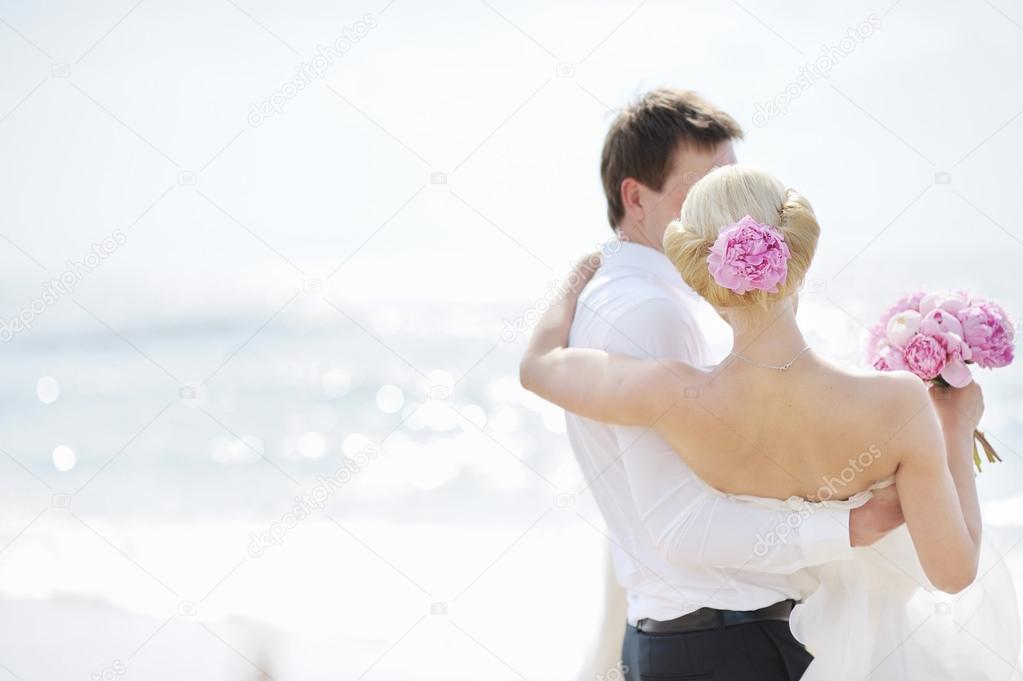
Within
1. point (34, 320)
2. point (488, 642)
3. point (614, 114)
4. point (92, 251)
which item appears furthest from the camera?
point (92, 251)

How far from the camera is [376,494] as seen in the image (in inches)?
371

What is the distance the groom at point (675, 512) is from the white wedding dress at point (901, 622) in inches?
3.2

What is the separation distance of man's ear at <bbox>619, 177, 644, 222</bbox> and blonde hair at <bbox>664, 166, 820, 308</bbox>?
534 millimetres

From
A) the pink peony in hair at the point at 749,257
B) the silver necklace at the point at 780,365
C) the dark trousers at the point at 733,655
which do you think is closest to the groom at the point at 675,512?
the dark trousers at the point at 733,655

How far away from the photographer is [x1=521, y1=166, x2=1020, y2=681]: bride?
204cm

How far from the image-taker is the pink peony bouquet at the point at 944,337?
2309 millimetres

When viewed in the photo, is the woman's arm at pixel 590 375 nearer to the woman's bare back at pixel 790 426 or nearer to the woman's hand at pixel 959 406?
the woman's bare back at pixel 790 426

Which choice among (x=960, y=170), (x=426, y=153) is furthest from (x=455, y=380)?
(x=960, y=170)

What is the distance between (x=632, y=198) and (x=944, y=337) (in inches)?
32.2

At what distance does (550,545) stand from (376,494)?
240cm

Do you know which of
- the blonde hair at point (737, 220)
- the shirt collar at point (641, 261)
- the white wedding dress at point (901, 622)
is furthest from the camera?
the shirt collar at point (641, 261)

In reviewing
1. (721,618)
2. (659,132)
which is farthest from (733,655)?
(659,132)

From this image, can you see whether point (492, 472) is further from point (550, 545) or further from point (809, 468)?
point (809, 468)

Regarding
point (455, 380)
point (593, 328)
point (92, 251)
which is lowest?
point (92, 251)
